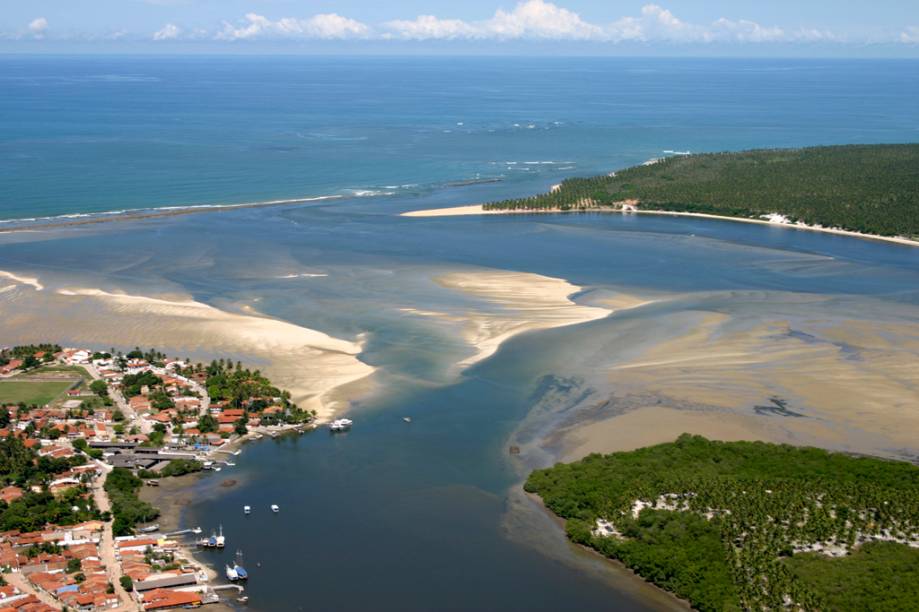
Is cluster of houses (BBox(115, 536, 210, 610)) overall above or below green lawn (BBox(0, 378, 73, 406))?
below

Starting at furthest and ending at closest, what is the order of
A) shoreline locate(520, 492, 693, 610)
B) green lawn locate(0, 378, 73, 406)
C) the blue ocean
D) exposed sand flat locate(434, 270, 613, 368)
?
the blue ocean → exposed sand flat locate(434, 270, 613, 368) → green lawn locate(0, 378, 73, 406) → shoreline locate(520, 492, 693, 610)

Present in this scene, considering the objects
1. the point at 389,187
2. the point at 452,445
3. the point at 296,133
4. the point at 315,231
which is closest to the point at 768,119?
the point at 296,133

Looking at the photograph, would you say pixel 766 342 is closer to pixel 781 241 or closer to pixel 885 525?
pixel 885 525

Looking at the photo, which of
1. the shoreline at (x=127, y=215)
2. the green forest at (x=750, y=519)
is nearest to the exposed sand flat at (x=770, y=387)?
the green forest at (x=750, y=519)

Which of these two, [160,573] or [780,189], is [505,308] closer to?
[160,573]

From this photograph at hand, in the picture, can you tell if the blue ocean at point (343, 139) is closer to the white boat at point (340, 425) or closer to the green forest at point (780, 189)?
the green forest at point (780, 189)

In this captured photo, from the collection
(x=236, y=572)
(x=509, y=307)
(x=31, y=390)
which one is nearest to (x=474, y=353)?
(x=509, y=307)

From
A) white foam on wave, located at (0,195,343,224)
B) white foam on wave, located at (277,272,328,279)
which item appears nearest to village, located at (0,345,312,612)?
white foam on wave, located at (277,272,328,279)

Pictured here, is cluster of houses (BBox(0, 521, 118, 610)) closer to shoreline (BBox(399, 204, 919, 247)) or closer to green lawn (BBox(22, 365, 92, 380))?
green lawn (BBox(22, 365, 92, 380))
